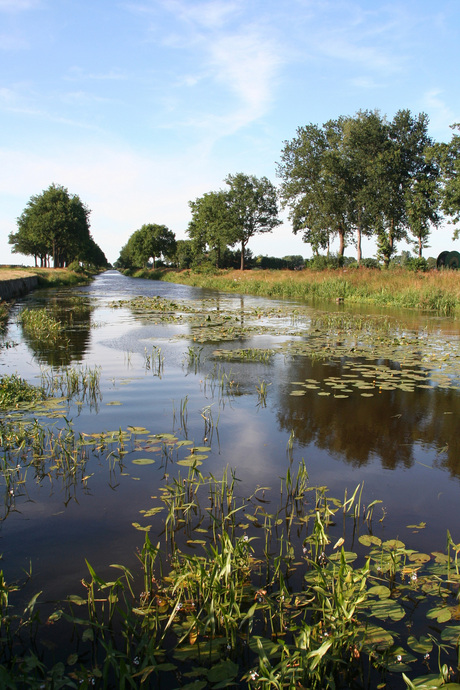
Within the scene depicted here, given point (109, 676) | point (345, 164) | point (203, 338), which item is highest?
point (345, 164)

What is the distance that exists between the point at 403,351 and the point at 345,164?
4001cm

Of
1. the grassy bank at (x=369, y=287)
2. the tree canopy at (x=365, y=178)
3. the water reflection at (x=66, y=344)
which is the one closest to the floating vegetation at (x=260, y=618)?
the water reflection at (x=66, y=344)

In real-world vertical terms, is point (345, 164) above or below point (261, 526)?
above

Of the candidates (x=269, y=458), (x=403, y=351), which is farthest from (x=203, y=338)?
(x=269, y=458)

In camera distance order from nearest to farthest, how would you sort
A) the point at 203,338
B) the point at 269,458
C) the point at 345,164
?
the point at 269,458 → the point at 203,338 → the point at 345,164

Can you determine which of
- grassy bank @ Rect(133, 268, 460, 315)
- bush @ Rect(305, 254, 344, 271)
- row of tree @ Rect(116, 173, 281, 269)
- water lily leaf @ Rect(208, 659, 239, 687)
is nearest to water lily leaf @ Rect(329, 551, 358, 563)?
water lily leaf @ Rect(208, 659, 239, 687)

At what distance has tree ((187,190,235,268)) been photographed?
64875mm

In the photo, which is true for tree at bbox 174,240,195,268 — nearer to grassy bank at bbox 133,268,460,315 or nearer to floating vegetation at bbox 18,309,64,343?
grassy bank at bbox 133,268,460,315

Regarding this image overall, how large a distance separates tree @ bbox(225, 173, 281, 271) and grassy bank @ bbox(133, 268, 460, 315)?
27411mm

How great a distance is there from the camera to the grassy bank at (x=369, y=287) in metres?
20.7

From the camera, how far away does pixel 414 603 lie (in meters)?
2.64

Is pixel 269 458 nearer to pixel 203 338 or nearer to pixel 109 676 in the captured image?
pixel 109 676

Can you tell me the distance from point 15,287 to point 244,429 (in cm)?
2382

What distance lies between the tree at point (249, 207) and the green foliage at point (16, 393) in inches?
2300
